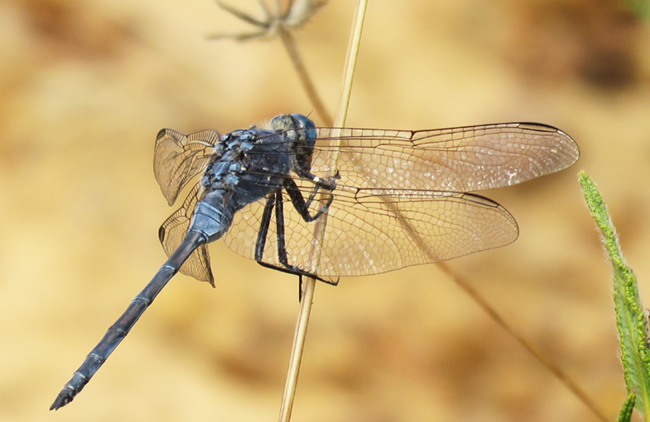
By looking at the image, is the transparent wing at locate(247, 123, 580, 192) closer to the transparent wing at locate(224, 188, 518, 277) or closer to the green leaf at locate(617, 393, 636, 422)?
the transparent wing at locate(224, 188, 518, 277)

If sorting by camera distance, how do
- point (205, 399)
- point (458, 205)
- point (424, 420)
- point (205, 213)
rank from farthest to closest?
point (424, 420) → point (205, 399) → point (205, 213) → point (458, 205)

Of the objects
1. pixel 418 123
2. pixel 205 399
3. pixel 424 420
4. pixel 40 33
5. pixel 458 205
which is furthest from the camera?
pixel 418 123

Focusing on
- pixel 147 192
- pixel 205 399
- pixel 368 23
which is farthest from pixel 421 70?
pixel 205 399

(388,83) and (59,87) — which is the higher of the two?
(388,83)

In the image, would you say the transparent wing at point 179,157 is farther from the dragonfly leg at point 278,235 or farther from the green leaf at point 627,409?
the green leaf at point 627,409

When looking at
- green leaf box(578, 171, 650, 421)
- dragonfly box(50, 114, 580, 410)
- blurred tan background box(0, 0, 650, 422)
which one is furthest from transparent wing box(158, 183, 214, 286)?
green leaf box(578, 171, 650, 421)

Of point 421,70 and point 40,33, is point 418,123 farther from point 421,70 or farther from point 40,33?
point 40,33
